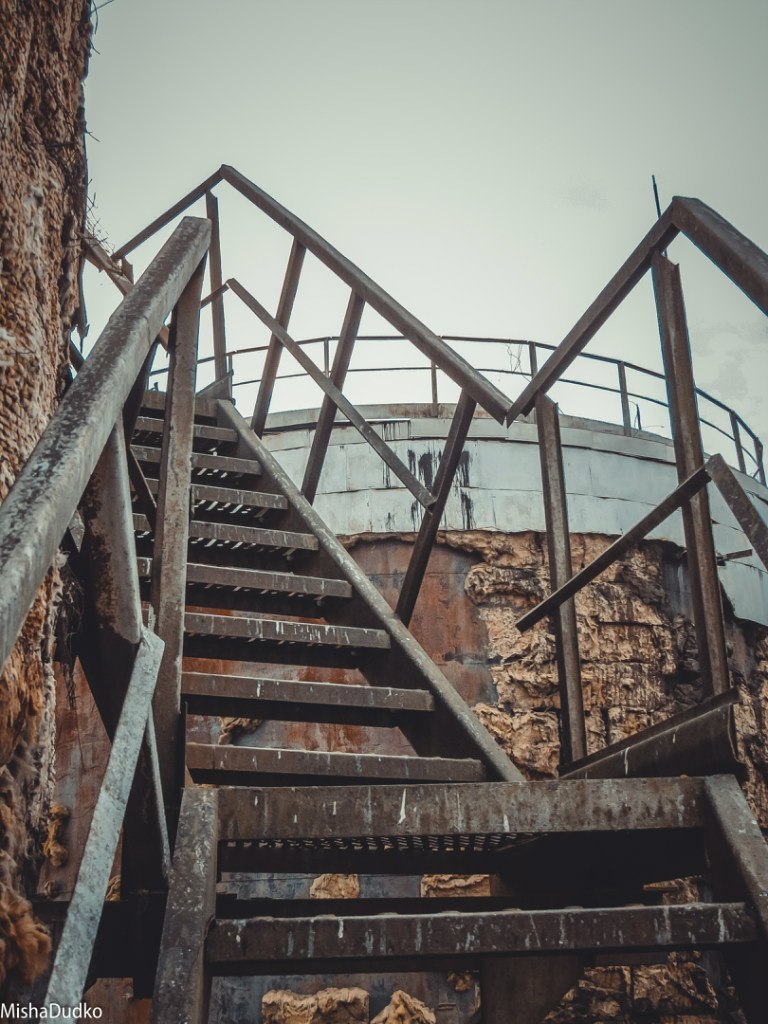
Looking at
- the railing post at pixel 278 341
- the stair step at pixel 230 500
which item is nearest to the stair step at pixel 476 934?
the stair step at pixel 230 500

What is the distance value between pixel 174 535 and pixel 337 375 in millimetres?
1954

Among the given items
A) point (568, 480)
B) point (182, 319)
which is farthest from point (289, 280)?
point (568, 480)

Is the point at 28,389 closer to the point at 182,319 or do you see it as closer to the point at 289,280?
the point at 182,319

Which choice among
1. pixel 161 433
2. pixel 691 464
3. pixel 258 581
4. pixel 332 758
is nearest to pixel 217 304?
pixel 161 433

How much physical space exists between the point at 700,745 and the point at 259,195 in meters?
4.00

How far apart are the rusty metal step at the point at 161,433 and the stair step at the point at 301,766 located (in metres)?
2.14

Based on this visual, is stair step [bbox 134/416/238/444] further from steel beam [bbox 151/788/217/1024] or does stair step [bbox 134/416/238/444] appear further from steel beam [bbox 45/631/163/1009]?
steel beam [bbox 45/631/163/1009]

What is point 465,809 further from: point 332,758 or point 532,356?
point 532,356

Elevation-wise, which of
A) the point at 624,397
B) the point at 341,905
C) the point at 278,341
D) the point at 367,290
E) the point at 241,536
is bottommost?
the point at 341,905

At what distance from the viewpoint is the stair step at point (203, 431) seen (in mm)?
5066

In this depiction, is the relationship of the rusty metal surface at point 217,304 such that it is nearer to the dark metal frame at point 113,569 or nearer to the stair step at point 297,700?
the dark metal frame at point 113,569

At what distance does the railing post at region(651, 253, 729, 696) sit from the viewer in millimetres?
2949

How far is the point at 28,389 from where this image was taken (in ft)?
7.81

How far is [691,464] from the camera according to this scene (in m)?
3.18
